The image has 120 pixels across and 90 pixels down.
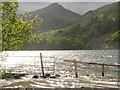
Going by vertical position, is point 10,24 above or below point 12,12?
below

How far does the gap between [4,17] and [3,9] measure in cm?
57

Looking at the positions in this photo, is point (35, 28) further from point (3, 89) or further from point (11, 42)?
point (3, 89)

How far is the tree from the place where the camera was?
1205 cm

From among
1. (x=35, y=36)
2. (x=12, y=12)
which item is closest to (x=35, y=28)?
(x=35, y=36)

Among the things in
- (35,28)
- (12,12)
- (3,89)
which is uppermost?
(12,12)

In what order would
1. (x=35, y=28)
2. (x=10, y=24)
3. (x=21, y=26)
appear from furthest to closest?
(x=35, y=28)
(x=21, y=26)
(x=10, y=24)

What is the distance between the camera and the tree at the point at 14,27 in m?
12.1

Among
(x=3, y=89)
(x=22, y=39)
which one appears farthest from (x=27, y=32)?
(x=3, y=89)

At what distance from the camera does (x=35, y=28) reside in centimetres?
1380

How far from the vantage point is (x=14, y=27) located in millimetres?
11883

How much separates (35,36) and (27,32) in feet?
2.45

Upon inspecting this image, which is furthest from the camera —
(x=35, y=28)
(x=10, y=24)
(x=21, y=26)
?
(x=35, y=28)

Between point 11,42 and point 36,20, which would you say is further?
point 36,20

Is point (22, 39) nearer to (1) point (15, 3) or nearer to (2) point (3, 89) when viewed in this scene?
(1) point (15, 3)
